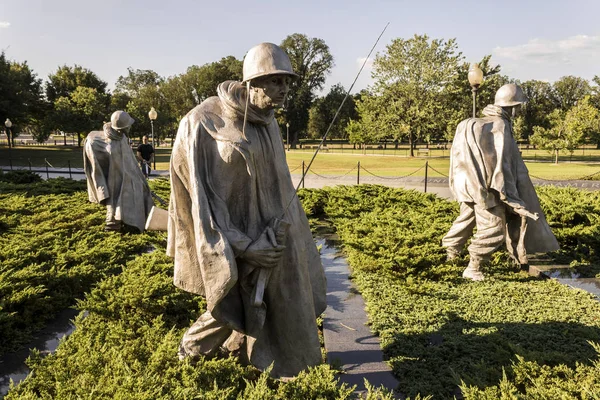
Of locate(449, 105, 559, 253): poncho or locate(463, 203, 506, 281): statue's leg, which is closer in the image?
locate(449, 105, 559, 253): poncho

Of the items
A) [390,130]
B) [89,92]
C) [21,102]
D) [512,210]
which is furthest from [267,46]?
[89,92]

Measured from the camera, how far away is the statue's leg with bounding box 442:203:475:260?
6.28 m

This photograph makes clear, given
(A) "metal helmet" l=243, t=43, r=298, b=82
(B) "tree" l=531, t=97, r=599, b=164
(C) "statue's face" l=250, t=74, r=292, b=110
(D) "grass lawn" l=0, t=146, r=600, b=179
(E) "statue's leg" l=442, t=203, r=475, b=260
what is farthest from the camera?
(B) "tree" l=531, t=97, r=599, b=164

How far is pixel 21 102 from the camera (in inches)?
1464

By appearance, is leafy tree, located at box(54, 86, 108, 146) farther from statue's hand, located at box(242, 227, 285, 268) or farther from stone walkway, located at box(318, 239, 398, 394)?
statue's hand, located at box(242, 227, 285, 268)

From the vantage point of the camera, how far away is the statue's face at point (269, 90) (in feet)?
8.80

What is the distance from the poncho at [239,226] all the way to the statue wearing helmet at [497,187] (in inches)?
136

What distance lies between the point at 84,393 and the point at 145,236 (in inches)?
203

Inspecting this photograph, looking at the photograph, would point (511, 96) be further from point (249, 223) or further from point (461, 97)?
point (461, 97)

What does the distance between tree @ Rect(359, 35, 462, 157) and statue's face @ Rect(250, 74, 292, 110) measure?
120ft

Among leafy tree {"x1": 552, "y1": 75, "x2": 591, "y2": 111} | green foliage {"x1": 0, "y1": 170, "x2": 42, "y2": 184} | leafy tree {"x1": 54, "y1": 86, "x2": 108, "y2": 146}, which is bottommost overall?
green foliage {"x1": 0, "y1": 170, "x2": 42, "y2": 184}

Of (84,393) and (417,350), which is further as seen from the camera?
(417,350)

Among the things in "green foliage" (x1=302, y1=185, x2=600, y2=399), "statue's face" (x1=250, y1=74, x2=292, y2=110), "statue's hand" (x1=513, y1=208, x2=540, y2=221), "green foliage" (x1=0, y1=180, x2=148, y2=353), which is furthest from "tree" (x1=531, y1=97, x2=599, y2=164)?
"statue's face" (x1=250, y1=74, x2=292, y2=110)

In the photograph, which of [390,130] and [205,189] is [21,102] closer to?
[390,130]
